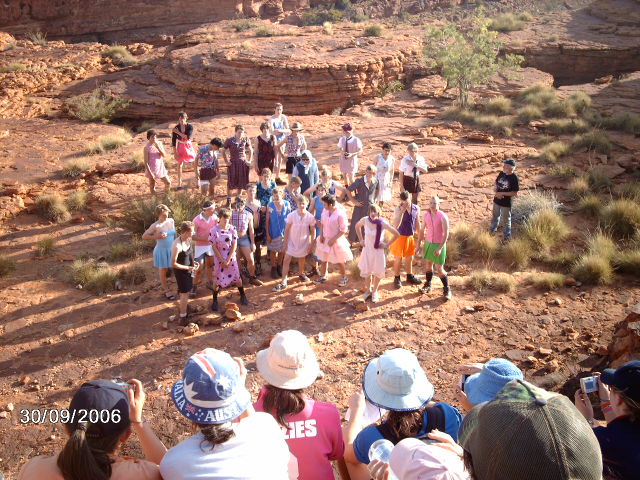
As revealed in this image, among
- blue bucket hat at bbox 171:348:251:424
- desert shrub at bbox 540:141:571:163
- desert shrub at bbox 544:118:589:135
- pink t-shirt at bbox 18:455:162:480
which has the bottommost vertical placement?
desert shrub at bbox 540:141:571:163

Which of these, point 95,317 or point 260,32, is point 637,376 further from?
point 260,32

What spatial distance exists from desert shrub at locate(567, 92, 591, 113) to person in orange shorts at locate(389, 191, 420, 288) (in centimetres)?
1328

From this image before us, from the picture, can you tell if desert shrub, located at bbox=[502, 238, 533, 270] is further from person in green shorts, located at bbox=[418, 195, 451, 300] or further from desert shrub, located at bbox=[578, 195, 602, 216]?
desert shrub, located at bbox=[578, 195, 602, 216]

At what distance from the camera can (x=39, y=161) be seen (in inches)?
601

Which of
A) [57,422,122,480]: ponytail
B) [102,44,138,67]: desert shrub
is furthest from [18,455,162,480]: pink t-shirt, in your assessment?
[102,44,138,67]: desert shrub

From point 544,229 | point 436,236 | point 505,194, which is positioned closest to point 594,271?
point 544,229

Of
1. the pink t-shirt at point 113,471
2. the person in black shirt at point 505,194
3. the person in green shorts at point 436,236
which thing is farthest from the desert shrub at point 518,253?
the pink t-shirt at point 113,471

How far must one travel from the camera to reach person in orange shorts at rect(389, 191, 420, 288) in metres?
8.73

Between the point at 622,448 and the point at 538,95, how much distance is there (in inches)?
753

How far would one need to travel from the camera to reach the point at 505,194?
1080 cm

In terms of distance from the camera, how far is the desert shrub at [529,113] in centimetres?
1834

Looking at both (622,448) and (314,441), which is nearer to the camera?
(622,448)

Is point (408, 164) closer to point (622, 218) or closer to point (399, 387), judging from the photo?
point (622, 218)

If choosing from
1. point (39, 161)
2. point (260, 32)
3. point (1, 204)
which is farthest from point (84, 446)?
point (260, 32)
